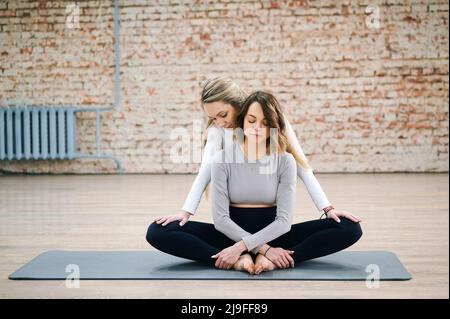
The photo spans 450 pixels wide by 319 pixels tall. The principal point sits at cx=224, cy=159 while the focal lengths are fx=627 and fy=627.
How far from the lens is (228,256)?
2344mm

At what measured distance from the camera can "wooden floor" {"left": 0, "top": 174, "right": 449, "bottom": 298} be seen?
6.90ft

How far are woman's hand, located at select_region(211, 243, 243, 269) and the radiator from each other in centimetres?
533

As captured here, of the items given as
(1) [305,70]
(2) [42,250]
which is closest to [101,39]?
(1) [305,70]

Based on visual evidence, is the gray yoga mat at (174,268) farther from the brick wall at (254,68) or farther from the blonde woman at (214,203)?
the brick wall at (254,68)

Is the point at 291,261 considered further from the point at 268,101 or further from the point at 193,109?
the point at 193,109

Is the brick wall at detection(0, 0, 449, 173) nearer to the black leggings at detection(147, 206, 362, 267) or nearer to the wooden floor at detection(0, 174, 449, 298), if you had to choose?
the wooden floor at detection(0, 174, 449, 298)

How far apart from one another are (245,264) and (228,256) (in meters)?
0.07

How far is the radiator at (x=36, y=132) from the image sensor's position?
733 centimetres

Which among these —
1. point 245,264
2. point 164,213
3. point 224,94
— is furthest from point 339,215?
point 164,213

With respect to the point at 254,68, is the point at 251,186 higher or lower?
lower

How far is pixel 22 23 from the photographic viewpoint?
24.8 feet

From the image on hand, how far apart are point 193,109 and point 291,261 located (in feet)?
17.1

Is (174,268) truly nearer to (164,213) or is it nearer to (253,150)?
(253,150)

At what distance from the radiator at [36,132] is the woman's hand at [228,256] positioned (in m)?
5.33
